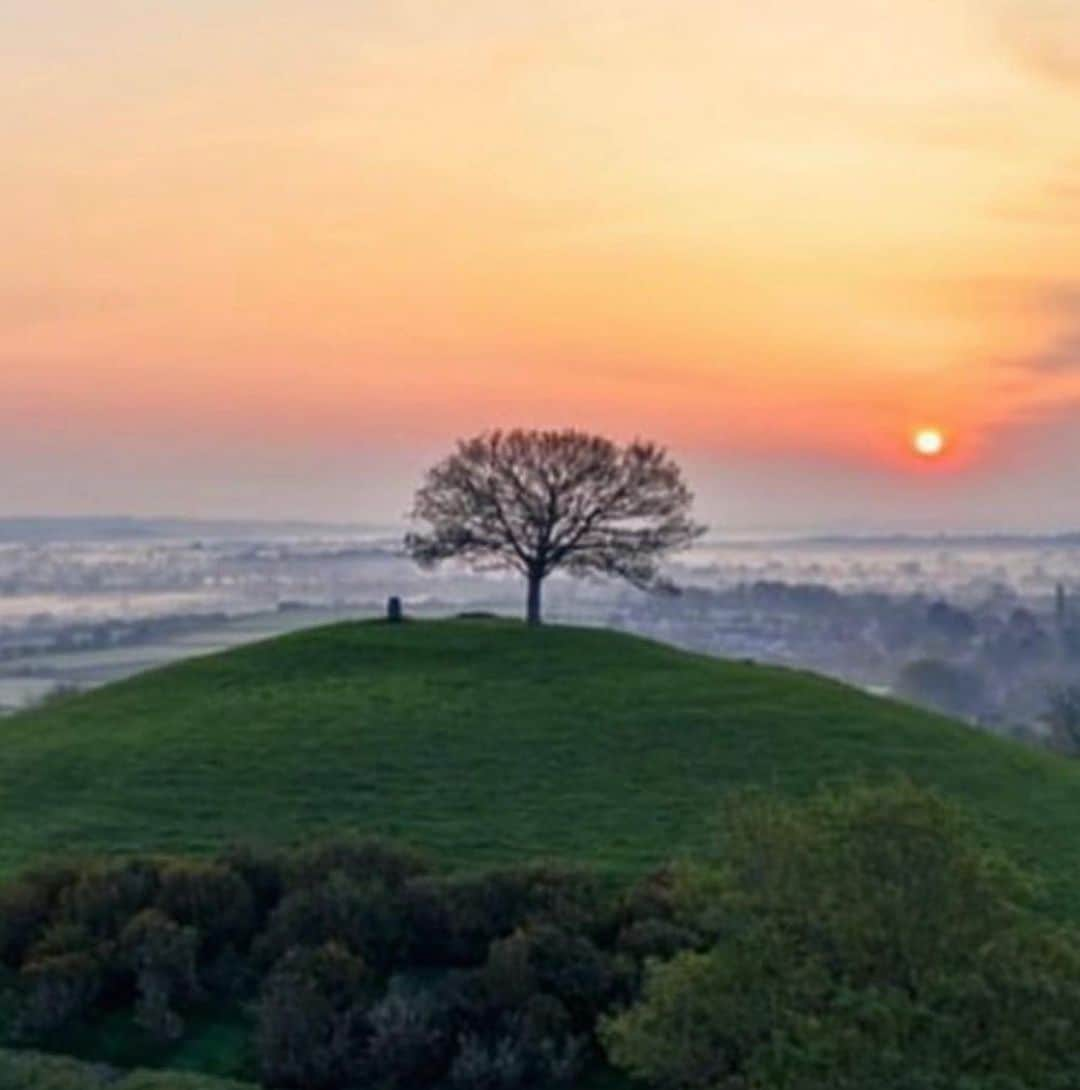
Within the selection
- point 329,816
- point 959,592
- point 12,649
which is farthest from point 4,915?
point 959,592

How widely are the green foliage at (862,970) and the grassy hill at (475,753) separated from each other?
9729 millimetres

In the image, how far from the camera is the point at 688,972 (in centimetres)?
1534

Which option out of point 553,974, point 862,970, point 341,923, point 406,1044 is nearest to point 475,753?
point 341,923

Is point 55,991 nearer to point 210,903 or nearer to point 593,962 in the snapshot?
point 210,903

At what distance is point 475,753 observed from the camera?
3161cm

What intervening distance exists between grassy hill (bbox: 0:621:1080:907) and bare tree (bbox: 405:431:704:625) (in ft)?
15.5

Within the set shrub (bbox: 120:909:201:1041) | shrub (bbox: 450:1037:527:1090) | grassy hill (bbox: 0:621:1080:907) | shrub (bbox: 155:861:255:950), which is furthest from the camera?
grassy hill (bbox: 0:621:1080:907)

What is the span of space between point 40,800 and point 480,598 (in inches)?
2437

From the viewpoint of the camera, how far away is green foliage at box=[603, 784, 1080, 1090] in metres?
13.9

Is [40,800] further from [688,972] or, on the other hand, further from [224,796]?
[688,972]

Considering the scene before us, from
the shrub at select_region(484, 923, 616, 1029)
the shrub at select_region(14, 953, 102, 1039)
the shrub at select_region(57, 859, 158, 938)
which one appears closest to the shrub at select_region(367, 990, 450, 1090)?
the shrub at select_region(484, 923, 616, 1029)

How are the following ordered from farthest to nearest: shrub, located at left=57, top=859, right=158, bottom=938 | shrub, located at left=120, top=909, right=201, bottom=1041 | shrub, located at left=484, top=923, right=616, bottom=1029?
1. shrub, located at left=57, top=859, right=158, bottom=938
2. shrub, located at left=120, top=909, right=201, bottom=1041
3. shrub, located at left=484, top=923, right=616, bottom=1029

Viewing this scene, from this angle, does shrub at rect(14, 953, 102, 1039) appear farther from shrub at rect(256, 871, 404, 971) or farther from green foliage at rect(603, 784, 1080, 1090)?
green foliage at rect(603, 784, 1080, 1090)

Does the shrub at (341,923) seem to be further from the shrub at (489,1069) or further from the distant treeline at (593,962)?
the shrub at (489,1069)
